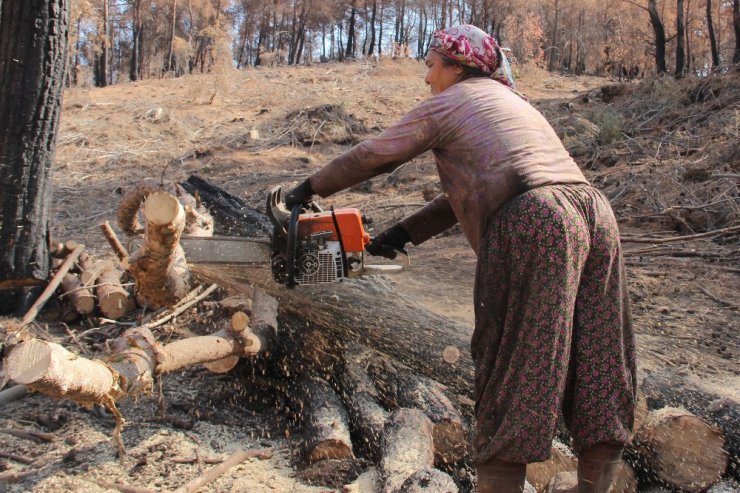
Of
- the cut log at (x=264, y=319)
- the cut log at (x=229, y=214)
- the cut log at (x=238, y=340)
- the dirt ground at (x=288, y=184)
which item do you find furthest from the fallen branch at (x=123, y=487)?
the cut log at (x=229, y=214)

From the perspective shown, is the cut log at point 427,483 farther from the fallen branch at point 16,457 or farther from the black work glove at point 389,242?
the fallen branch at point 16,457

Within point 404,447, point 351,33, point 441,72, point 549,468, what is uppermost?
point 351,33

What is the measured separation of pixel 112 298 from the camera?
4.71 meters

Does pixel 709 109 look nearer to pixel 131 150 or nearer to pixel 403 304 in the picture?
pixel 403 304

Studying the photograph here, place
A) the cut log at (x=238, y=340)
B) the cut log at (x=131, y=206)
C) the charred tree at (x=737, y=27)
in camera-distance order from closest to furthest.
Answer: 1. the cut log at (x=238, y=340)
2. the cut log at (x=131, y=206)
3. the charred tree at (x=737, y=27)

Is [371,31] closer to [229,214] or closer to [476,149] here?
[229,214]

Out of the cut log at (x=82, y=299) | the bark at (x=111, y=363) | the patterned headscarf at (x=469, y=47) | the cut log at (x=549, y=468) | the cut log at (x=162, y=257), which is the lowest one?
the cut log at (x=549, y=468)

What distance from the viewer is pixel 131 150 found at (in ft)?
40.0

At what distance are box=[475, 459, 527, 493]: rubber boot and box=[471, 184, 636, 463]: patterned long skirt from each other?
0.19ft

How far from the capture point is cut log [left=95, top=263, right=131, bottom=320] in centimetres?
469

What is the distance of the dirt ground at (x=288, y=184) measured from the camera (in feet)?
10.8

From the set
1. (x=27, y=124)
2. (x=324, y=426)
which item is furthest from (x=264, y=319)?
(x=27, y=124)

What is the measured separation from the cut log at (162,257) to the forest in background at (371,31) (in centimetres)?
2060

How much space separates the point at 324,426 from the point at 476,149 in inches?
63.3
